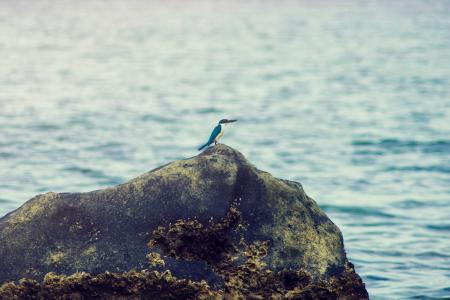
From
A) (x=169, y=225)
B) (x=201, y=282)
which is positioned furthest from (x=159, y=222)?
(x=201, y=282)

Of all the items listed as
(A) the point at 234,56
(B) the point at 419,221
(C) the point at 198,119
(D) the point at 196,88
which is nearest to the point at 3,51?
(A) the point at 234,56

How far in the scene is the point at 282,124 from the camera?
A: 92.3 feet

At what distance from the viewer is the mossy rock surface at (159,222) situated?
7.74 metres

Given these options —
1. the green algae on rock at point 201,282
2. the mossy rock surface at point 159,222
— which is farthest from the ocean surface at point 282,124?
the green algae on rock at point 201,282

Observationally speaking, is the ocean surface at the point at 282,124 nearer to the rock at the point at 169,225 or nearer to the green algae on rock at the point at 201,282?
the rock at the point at 169,225

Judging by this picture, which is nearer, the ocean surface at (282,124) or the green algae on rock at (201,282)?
the green algae on rock at (201,282)

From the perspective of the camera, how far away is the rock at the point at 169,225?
774cm

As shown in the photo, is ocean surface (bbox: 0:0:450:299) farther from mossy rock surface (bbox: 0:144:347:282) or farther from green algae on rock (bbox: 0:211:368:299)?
green algae on rock (bbox: 0:211:368:299)

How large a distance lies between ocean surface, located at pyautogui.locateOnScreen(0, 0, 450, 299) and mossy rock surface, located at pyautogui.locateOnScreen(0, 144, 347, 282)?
3859 mm

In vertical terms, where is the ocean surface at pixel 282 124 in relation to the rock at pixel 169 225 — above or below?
above

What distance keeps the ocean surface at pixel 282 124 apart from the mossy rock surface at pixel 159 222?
3.86 m

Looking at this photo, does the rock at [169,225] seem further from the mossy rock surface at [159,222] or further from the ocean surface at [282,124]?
the ocean surface at [282,124]

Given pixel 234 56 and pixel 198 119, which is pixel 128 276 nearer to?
pixel 198 119

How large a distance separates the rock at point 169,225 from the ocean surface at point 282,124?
3.88 m
